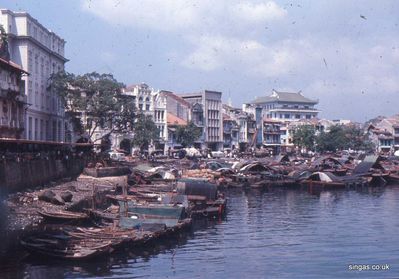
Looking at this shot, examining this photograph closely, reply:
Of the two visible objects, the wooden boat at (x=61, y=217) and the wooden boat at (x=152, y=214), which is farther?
the wooden boat at (x=152, y=214)

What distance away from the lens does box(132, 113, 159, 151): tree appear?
9364 centimetres

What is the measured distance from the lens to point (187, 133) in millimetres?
131250

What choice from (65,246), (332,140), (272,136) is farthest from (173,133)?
(65,246)

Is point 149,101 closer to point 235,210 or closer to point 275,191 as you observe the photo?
point 275,191

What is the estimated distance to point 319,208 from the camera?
Answer: 183 ft

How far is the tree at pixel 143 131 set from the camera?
3687 inches

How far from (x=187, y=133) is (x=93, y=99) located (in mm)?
46425

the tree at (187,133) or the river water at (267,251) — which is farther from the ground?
the tree at (187,133)

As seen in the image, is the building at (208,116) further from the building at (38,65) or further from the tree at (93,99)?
the tree at (93,99)

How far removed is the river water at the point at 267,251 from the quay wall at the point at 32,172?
47.2ft

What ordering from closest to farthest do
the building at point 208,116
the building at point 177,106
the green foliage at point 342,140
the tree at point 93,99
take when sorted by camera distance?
the tree at point 93,99 < the building at point 177,106 < the building at point 208,116 < the green foliage at point 342,140

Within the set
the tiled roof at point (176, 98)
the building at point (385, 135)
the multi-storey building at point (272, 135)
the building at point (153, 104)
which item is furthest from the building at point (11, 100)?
the building at point (385, 135)

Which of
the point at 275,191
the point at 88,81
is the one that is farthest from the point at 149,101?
the point at 275,191

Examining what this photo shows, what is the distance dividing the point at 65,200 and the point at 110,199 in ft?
16.6
